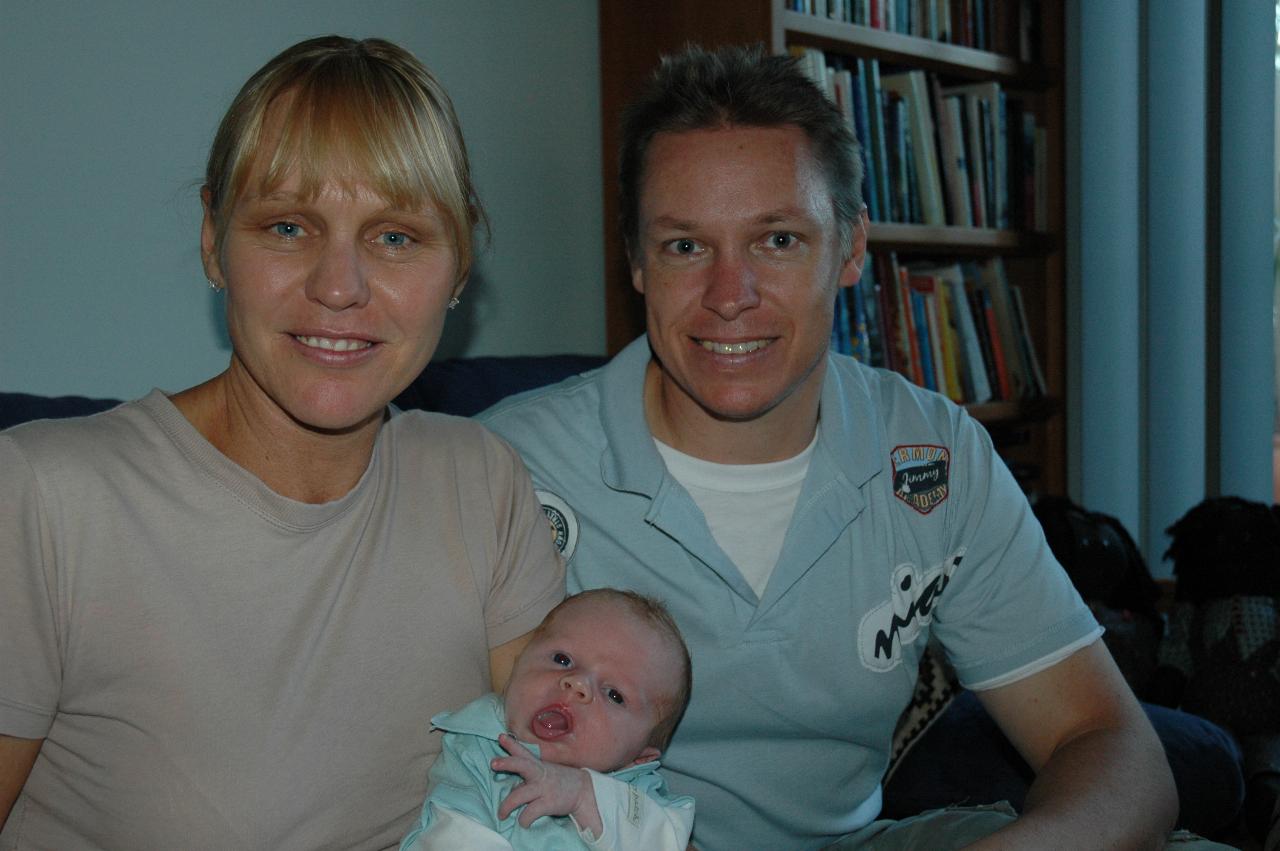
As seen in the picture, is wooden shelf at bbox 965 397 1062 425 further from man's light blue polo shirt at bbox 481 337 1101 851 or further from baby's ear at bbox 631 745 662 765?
baby's ear at bbox 631 745 662 765

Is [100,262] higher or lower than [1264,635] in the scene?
higher

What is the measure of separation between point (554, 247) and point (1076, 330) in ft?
5.76

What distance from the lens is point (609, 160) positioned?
2865 millimetres

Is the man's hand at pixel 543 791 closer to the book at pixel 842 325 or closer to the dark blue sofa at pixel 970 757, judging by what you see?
the dark blue sofa at pixel 970 757

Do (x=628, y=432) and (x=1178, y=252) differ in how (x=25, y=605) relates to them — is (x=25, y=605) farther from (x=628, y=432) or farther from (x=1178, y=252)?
(x=1178, y=252)

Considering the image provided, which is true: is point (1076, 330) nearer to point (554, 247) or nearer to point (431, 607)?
point (554, 247)

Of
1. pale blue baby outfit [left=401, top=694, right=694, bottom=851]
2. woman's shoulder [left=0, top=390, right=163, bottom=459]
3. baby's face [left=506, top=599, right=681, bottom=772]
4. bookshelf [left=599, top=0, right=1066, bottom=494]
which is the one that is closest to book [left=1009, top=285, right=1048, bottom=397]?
bookshelf [left=599, top=0, right=1066, bottom=494]

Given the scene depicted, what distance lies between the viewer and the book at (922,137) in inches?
122

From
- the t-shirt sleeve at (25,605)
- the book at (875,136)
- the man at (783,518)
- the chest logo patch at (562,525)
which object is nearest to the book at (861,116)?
the book at (875,136)

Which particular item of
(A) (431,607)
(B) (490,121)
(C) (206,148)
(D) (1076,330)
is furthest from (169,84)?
(D) (1076,330)

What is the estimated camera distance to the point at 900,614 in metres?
1.66

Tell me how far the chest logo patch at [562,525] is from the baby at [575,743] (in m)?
0.16

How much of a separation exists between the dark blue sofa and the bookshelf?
Answer: 884 millimetres

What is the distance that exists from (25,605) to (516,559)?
53cm
